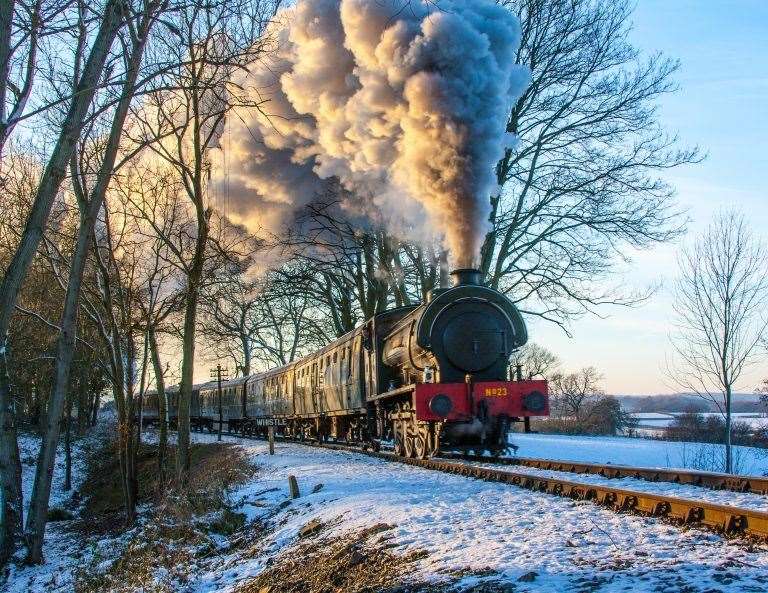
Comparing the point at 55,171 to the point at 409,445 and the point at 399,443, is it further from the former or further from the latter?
the point at 399,443

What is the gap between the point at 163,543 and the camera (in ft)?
32.4

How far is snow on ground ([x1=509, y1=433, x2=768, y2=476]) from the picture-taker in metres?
16.0

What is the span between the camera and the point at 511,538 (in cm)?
543

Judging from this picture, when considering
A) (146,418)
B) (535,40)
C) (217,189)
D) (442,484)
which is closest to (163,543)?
(442,484)

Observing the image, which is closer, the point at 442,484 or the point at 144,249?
the point at 442,484

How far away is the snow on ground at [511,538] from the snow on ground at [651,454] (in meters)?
7.34

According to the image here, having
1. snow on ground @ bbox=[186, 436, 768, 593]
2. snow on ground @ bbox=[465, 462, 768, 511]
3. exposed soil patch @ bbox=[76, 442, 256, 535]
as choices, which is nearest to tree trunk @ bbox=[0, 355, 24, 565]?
exposed soil patch @ bbox=[76, 442, 256, 535]

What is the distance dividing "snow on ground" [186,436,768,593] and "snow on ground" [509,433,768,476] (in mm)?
7335

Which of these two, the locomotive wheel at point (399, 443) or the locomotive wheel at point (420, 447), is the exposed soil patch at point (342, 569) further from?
the locomotive wheel at point (399, 443)

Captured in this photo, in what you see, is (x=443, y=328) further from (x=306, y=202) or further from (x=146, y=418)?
(x=146, y=418)

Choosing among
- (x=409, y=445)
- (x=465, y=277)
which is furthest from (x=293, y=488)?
(x=465, y=277)

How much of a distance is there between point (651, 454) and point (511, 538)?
14.2 meters

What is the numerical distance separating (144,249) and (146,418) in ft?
115

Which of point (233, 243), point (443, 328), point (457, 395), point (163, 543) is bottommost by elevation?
point (163, 543)
